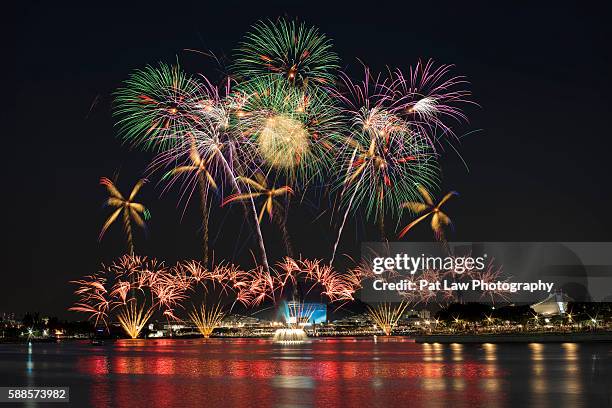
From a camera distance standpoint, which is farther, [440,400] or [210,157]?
[210,157]

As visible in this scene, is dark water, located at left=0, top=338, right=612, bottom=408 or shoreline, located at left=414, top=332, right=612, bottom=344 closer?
dark water, located at left=0, top=338, right=612, bottom=408

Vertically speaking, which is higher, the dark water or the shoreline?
the dark water

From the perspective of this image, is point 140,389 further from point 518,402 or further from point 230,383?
point 518,402

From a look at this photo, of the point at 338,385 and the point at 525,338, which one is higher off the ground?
the point at 338,385

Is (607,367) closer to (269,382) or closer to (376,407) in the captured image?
(269,382)

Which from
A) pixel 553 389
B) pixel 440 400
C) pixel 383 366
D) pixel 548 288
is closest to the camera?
pixel 440 400

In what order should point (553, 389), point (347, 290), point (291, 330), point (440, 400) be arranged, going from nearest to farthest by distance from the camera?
point (440, 400) < point (553, 389) < point (347, 290) < point (291, 330)

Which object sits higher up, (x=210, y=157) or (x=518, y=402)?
(x=210, y=157)

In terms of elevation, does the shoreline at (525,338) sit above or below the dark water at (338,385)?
below

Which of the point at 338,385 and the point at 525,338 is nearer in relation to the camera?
the point at 338,385

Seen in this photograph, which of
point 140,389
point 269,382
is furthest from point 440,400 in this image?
point 140,389

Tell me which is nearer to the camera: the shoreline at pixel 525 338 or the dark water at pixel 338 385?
the dark water at pixel 338 385
